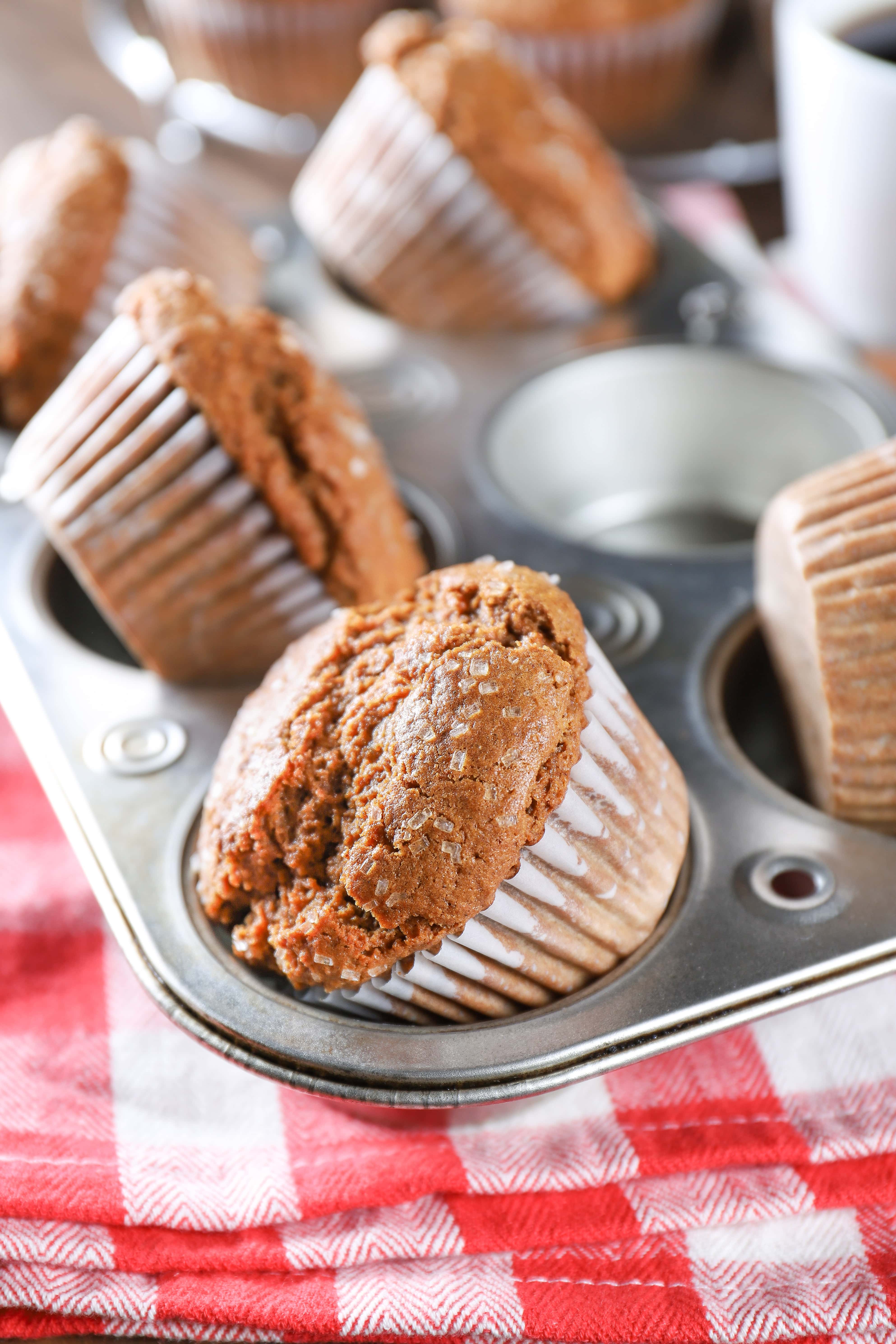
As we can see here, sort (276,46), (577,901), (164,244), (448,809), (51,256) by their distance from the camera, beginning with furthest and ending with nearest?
(276,46)
(164,244)
(51,256)
(577,901)
(448,809)

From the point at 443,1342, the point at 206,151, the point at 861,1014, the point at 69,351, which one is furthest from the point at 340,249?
the point at 443,1342

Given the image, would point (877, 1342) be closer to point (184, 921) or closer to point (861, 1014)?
point (861, 1014)

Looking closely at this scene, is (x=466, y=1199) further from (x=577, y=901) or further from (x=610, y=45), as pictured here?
(x=610, y=45)

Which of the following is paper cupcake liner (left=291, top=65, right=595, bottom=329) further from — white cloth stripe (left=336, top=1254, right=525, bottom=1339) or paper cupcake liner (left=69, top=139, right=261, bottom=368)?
white cloth stripe (left=336, top=1254, right=525, bottom=1339)

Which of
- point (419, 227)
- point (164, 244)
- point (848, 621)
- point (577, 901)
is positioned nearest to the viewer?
point (577, 901)

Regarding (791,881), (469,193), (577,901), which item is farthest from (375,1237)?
(469,193)

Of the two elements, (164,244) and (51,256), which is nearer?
(51,256)

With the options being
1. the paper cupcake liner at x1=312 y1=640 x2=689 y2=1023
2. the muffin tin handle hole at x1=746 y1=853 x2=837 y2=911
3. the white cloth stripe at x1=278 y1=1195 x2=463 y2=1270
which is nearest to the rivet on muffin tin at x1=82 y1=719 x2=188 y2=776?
the paper cupcake liner at x1=312 y1=640 x2=689 y2=1023
